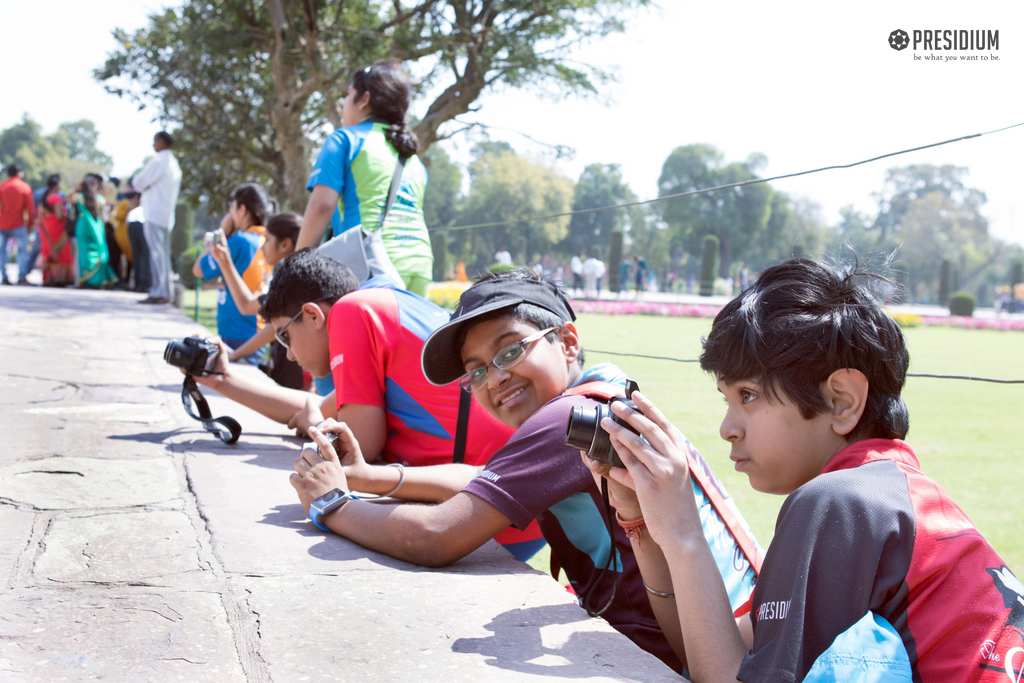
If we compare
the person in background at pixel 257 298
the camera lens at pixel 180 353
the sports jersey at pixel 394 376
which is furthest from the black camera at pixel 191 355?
the person in background at pixel 257 298

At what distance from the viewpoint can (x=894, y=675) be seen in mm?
1091

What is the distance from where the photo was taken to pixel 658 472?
4.42ft

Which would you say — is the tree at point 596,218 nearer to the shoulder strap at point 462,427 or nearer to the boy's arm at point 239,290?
the boy's arm at point 239,290

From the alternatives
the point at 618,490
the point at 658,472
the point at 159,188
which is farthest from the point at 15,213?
the point at 658,472

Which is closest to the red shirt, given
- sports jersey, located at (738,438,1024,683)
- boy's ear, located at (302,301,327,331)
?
boy's ear, located at (302,301,327,331)

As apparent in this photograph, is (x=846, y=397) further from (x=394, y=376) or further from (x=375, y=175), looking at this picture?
(x=375, y=175)

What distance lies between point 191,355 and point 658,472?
2397 mm

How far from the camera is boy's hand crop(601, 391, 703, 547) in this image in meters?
1.35

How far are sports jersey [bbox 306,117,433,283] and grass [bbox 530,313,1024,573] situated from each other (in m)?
1.68

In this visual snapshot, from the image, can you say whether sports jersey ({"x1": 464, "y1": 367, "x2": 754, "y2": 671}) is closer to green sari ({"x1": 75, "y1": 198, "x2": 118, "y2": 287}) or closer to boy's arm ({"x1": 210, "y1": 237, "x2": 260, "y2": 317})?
boy's arm ({"x1": 210, "y1": 237, "x2": 260, "y2": 317})

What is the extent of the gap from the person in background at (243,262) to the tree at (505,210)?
3.76 m

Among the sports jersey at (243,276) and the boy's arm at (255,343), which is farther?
the sports jersey at (243,276)

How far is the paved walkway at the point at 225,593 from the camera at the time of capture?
4.96 ft

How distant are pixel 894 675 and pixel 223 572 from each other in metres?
1.46
